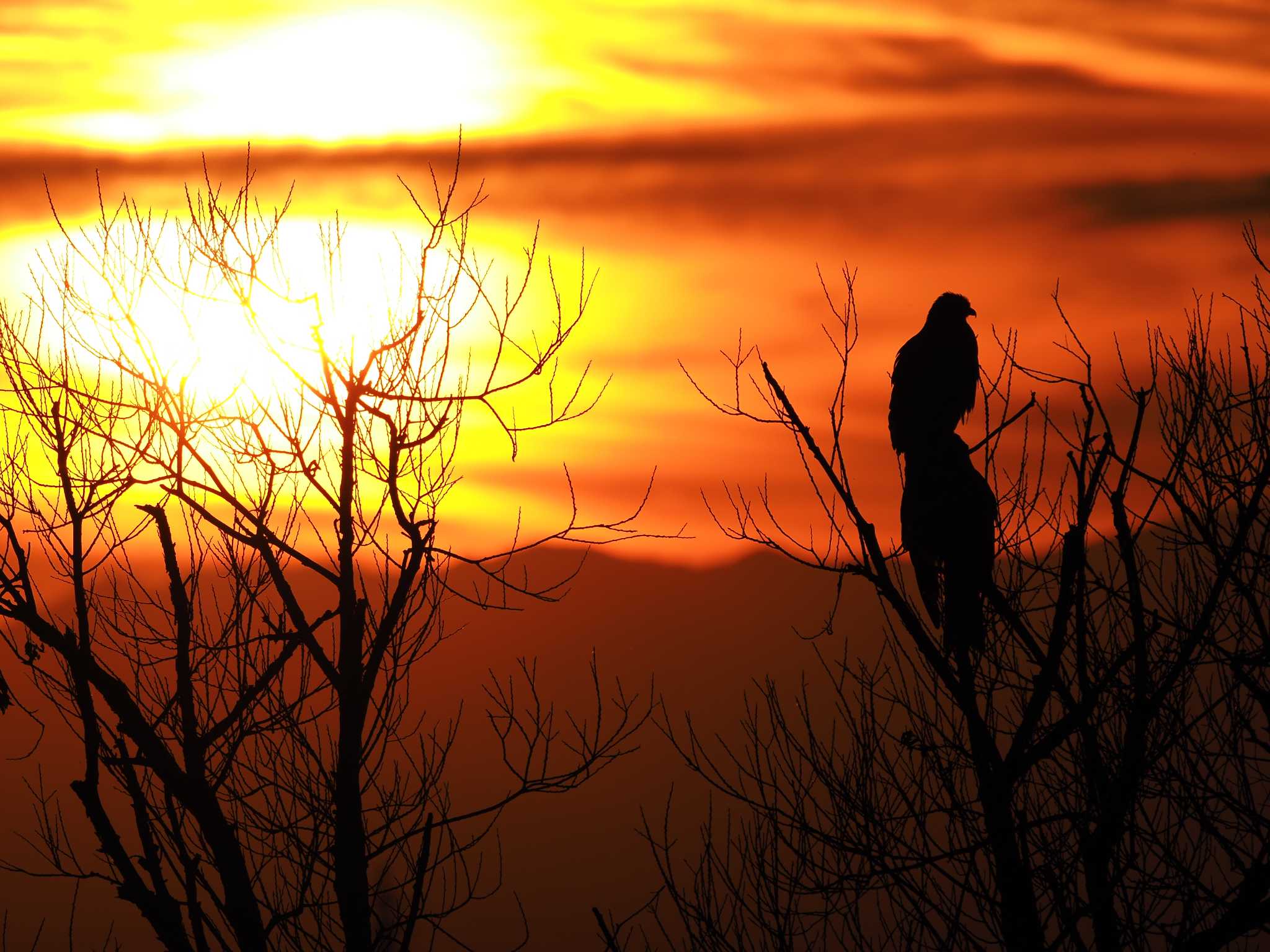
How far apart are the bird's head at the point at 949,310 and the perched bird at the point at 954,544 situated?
1.07m

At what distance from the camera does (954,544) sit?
6570 millimetres

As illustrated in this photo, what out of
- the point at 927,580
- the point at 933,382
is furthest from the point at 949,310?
the point at 927,580

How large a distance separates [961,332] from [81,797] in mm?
5817

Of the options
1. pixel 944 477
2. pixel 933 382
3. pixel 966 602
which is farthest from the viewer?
pixel 933 382

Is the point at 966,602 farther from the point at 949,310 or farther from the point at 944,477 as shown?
the point at 949,310

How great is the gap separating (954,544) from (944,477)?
0.51 m

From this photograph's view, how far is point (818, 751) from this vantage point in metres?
7.34

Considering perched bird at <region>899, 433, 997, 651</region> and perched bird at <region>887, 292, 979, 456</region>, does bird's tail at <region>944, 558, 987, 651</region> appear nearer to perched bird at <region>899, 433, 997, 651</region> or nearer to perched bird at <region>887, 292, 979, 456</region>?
perched bird at <region>899, 433, 997, 651</region>

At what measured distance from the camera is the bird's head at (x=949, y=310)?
7617 millimetres

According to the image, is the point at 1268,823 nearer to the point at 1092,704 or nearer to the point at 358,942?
the point at 1092,704

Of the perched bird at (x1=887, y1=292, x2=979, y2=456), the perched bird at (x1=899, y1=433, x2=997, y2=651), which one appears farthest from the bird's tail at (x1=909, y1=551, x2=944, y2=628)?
the perched bird at (x1=887, y1=292, x2=979, y2=456)

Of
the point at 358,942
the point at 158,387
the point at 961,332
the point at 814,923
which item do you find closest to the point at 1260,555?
the point at 961,332

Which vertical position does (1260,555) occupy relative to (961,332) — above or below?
below

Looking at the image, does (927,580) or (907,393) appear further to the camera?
(907,393)
